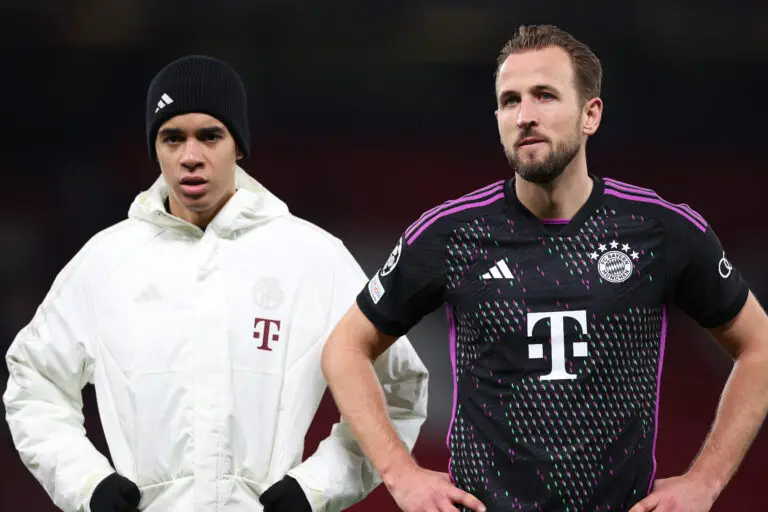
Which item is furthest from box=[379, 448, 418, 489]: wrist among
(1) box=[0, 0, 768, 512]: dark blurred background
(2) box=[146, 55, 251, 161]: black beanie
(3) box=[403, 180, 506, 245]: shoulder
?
(1) box=[0, 0, 768, 512]: dark blurred background

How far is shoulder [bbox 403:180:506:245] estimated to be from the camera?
2.29m

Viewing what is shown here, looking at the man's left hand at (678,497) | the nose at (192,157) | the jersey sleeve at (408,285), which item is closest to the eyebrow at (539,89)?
the jersey sleeve at (408,285)

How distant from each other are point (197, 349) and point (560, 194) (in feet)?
2.47

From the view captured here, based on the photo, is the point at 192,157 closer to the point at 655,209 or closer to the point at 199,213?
the point at 199,213

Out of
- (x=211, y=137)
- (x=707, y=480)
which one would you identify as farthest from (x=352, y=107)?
(x=707, y=480)

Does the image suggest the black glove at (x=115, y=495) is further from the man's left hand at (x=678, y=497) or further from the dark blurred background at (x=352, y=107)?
the dark blurred background at (x=352, y=107)

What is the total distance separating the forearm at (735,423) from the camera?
2219 millimetres

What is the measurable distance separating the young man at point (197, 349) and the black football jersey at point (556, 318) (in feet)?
0.69

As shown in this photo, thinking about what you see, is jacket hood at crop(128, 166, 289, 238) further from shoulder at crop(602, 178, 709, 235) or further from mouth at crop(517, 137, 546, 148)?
shoulder at crop(602, 178, 709, 235)

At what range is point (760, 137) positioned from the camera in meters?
5.24

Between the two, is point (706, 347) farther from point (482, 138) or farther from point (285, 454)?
point (285, 454)

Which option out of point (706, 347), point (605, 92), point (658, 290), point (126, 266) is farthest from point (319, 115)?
point (658, 290)

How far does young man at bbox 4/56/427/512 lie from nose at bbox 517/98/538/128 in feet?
1.70

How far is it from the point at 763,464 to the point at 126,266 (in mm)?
3291
